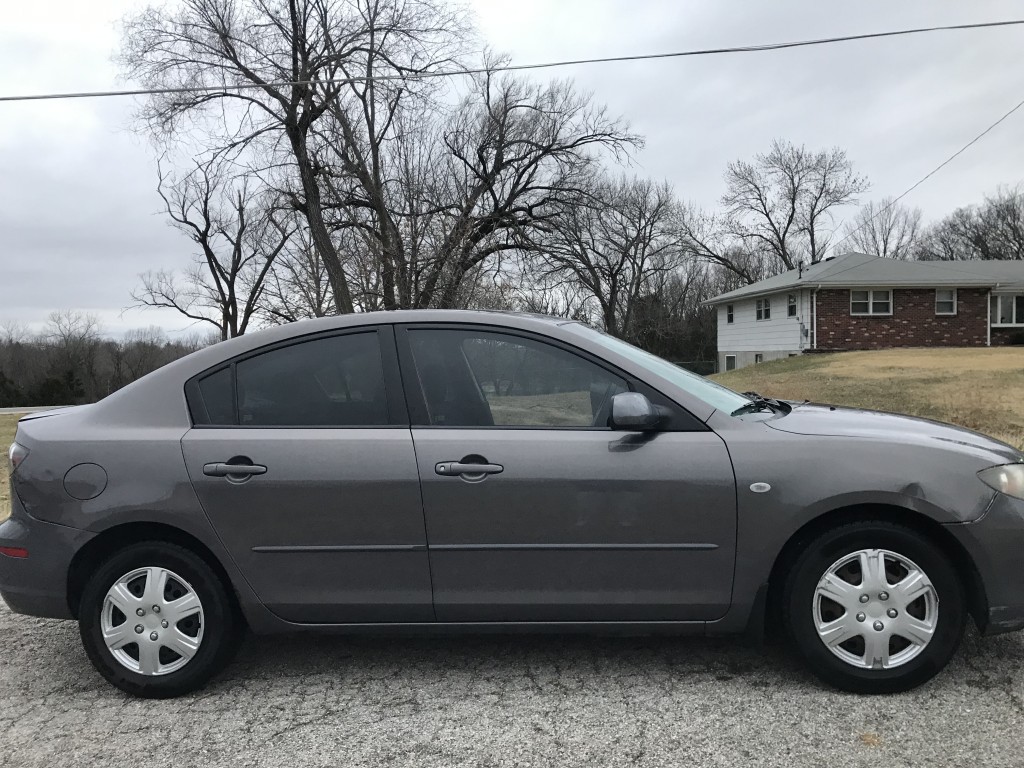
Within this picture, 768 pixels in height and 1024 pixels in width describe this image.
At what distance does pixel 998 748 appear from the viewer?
8.29 feet

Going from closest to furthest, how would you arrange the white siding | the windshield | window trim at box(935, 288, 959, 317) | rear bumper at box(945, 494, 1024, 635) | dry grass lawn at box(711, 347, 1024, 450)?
rear bumper at box(945, 494, 1024, 635)
the windshield
dry grass lawn at box(711, 347, 1024, 450)
window trim at box(935, 288, 959, 317)
the white siding

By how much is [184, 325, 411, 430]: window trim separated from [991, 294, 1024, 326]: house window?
32623 millimetres

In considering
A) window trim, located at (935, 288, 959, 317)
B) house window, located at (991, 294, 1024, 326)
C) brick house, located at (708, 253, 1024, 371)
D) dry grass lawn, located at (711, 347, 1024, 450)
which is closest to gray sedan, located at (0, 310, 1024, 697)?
dry grass lawn, located at (711, 347, 1024, 450)

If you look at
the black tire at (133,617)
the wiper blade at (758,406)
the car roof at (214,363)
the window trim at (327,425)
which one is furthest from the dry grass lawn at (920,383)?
the black tire at (133,617)

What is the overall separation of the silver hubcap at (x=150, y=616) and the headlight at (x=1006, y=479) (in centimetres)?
315

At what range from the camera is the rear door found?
2.98m

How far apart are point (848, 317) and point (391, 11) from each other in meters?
19.1

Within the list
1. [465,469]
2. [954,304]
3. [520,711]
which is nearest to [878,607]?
[520,711]

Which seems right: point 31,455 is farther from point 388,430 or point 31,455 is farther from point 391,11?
point 391,11

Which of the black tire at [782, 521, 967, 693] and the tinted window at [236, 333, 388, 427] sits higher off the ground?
the tinted window at [236, 333, 388, 427]

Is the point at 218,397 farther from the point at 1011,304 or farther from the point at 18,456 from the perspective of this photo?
the point at 1011,304

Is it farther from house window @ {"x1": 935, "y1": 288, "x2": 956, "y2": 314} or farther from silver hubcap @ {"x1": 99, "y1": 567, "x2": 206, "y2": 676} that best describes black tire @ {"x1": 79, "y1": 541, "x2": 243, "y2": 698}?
house window @ {"x1": 935, "y1": 288, "x2": 956, "y2": 314}

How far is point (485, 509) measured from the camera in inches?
116

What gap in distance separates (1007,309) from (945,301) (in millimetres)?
3705
